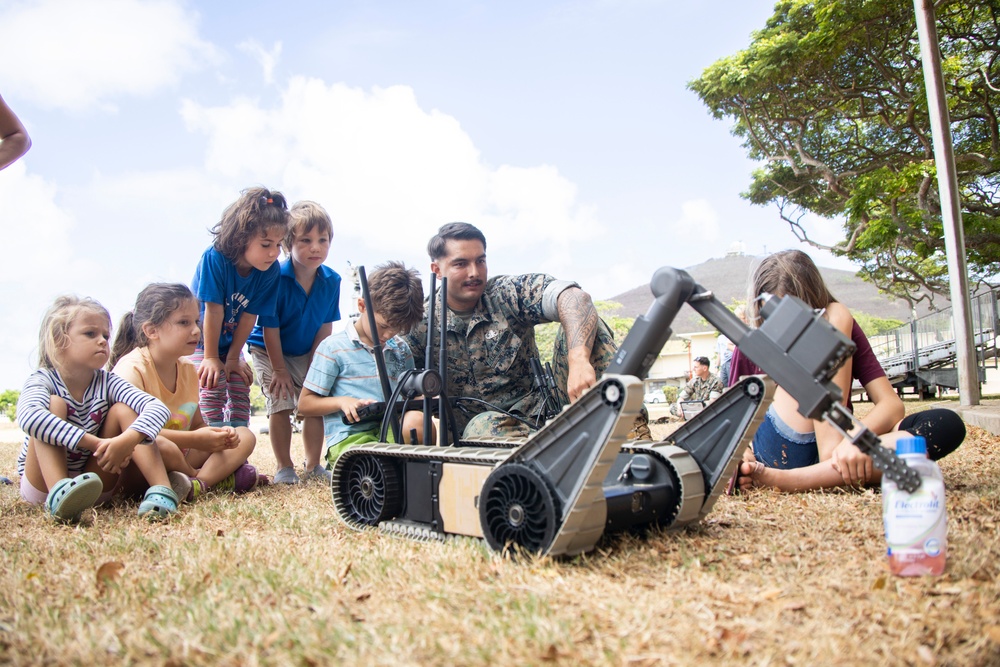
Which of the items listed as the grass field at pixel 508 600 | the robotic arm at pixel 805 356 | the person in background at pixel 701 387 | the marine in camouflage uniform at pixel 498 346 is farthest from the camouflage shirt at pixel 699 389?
the robotic arm at pixel 805 356

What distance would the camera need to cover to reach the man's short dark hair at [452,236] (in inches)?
162

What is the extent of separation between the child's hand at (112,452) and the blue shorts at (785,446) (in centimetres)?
289

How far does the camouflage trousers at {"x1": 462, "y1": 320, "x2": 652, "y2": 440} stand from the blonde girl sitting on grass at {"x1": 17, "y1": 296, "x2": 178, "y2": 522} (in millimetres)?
1490

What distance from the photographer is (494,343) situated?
14.0 ft

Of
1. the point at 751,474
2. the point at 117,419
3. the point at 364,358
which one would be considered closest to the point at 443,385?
the point at 751,474

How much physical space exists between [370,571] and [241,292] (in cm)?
281

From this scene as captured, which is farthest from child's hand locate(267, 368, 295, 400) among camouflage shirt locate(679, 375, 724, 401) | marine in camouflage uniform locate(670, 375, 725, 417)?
camouflage shirt locate(679, 375, 724, 401)

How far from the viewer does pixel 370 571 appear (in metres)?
2.04

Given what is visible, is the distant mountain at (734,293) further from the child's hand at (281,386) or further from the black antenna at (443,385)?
the black antenna at (443,385)

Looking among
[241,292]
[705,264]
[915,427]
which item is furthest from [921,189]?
[705,264]

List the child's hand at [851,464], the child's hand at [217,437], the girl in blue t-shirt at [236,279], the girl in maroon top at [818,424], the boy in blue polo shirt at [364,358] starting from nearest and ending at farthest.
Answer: the child's hand at [851,464] < the girl in maroon top at [818,424] < the child's hand at [217,437] < the boy in blue polo shirt at [364,358] < the girl in blue t-shirt at [236,279]

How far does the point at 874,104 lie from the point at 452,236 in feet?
47.1

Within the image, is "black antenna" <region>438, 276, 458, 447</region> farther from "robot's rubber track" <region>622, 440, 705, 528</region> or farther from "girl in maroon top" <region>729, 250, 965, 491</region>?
"girl in maroon top" <region>729, 250, 965, 491</region>

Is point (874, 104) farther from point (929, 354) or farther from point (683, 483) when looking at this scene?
point (683, 483)
